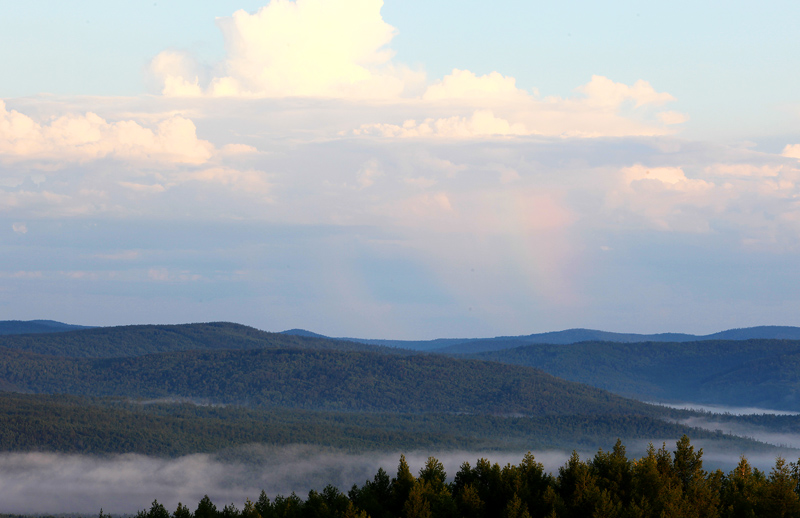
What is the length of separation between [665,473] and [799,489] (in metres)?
17.7

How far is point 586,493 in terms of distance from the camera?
3639 inches

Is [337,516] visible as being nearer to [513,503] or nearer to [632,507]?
[513,503]

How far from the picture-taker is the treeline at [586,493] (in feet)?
287

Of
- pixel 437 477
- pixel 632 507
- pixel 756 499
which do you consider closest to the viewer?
pixel 632 507

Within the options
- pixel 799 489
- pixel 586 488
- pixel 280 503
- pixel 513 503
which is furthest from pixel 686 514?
pixel 280 503

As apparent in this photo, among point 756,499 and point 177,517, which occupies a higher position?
point 756,499

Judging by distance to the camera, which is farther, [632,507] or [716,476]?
[716,476]

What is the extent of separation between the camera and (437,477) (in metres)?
120

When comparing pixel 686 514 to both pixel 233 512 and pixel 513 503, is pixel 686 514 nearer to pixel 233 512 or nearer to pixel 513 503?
pixel 513 503

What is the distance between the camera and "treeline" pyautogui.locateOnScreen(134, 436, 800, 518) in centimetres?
8744

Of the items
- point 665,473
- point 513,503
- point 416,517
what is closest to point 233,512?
point 416,517

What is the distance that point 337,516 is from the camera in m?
106

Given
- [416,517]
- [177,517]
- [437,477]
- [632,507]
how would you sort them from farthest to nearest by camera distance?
[177,517] < [437,477] < [416,517] < [632,507]

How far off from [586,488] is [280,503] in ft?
172
